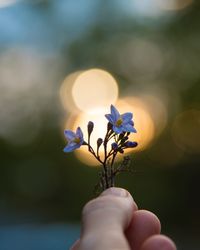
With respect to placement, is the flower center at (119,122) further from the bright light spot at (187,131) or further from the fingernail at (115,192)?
the bright light spot at (187,131)

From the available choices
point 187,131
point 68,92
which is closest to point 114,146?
point 187,131

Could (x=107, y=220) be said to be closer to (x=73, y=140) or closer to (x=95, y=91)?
(x=73, y=140)

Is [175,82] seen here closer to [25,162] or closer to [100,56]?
[100,56]

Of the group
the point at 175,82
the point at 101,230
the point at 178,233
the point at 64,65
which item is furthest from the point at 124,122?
the point at 64,65

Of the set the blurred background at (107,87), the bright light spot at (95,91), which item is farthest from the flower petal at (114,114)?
the blurred background at (107,87)

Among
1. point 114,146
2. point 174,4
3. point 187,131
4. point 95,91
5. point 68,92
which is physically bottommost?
point 114,146

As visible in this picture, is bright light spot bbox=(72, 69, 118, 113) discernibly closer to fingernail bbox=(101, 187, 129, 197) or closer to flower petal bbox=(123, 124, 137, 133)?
flower petal bbox=(123, 124, 137, 133)
